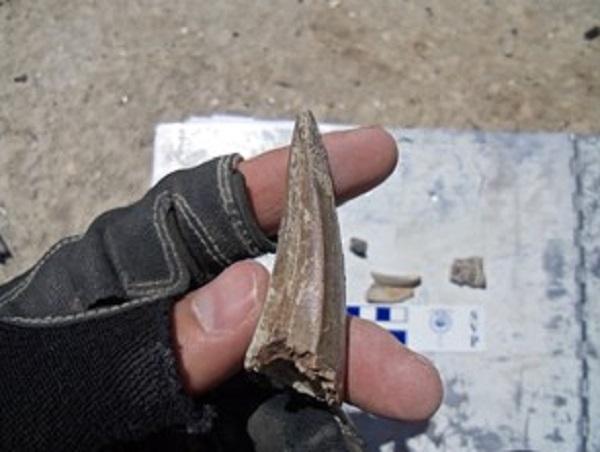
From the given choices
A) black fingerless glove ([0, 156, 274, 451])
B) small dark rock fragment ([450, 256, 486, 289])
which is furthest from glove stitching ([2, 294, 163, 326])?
small dark rock fragment ([450, 256, 486, 289])

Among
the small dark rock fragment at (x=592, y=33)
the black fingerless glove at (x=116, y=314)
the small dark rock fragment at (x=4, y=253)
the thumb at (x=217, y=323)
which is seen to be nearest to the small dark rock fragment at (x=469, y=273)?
the black fingerless glove at (x=116, y=314)

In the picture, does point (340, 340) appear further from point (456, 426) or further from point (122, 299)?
point (456, 426)

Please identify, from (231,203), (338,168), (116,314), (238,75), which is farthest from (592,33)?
(116,314)

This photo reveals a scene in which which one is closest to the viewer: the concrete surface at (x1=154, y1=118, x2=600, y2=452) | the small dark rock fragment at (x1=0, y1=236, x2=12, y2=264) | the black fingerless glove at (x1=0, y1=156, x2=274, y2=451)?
the black fingerless glove at (x1=0, y1=156, x2=274, y2=451)

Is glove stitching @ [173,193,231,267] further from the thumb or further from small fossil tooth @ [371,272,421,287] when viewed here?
small fossil tooth @ [371,272,421,287]

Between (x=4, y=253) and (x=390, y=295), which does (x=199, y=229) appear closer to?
(x=390, y=295)

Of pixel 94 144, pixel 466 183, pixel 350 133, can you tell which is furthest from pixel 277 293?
pixel 94 144
